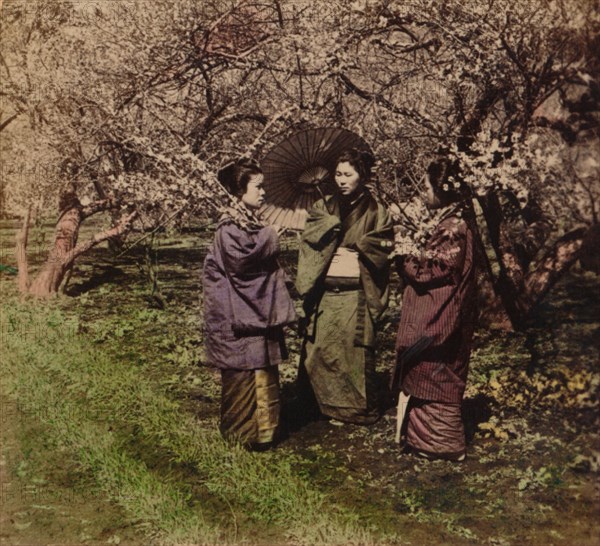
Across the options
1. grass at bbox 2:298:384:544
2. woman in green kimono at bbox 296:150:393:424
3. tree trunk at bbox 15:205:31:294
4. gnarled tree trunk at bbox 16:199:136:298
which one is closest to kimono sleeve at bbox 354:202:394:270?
woman in green kimono at bbox 296:150:393:424

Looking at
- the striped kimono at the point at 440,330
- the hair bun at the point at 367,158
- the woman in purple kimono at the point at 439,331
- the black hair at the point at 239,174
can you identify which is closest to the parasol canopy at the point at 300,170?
the hair bun at the point at 367,158

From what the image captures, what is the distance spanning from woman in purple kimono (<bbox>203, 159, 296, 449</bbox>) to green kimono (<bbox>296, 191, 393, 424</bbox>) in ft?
1.32

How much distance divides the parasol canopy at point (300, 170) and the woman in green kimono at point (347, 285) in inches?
6.6

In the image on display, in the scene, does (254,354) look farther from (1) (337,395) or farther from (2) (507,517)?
(2) (507,517)

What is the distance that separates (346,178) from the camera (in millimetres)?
4695

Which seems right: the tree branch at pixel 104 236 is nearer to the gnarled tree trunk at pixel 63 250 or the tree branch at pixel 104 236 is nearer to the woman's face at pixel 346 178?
the gnarled tree trunk at pixel 63 250

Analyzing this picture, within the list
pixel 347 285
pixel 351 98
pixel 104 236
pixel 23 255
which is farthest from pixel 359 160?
pixel 23 255

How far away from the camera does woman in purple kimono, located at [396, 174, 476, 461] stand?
13.8 feet

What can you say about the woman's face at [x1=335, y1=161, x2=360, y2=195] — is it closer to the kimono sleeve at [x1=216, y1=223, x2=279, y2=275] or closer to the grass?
the kimono sleeve at [x1=216, y1=223, x2=279, y2=275]

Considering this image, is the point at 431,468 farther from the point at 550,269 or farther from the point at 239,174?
the point at 550,269

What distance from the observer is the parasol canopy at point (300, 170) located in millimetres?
4699

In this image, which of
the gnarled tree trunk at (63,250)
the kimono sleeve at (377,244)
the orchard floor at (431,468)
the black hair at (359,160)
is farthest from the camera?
the gnarled tree trunk at (63,250)

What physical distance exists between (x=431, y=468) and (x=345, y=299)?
1.41 meters

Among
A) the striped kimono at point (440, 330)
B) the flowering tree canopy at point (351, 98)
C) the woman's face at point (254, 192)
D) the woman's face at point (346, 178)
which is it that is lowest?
the striped kimono at point (440, 330)
